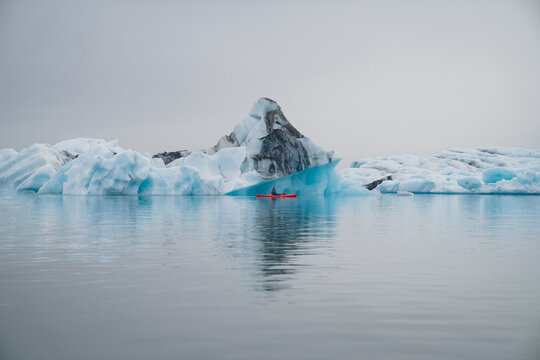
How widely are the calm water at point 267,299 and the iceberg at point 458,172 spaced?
39045 mm

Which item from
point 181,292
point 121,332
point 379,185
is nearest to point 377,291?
point 181,292

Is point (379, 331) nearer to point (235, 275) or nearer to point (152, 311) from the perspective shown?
point (152, 311)

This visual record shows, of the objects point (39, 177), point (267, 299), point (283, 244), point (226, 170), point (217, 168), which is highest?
point (217, 168)

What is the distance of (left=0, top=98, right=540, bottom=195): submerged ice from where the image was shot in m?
37.8

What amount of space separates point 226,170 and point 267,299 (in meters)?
40.1

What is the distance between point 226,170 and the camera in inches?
1790

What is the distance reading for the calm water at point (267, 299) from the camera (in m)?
4.04

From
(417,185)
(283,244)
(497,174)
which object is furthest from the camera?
(417,185)

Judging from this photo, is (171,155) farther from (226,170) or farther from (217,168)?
(226,170)

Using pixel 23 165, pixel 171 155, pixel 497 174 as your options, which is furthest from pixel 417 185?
pixel 23 165

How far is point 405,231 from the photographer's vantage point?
13711 millimetres

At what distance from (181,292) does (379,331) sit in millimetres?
2493

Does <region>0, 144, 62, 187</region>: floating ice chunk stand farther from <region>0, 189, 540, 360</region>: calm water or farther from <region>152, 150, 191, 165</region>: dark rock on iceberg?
<region>0, 189, 540, 360</region>: calm water

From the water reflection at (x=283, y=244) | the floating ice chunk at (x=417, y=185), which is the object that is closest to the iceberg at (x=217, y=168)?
the floating ice chunk at (x=417, y=185)
